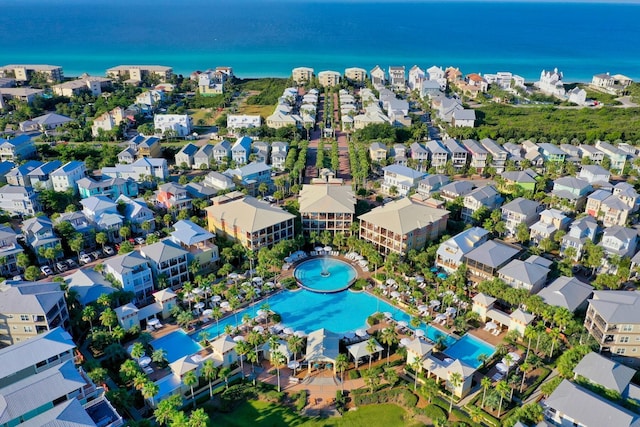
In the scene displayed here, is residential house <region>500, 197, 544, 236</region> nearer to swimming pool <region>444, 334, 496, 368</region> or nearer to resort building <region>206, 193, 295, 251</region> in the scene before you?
swimming pool <region>444, 334, 496, 368</region>

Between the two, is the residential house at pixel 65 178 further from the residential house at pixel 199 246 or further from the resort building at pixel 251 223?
the residential house at pixel 199 246

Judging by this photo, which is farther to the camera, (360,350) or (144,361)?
(360,350)

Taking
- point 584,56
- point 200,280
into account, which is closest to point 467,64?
point 584,56

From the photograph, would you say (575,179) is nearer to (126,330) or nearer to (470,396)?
(470,396)

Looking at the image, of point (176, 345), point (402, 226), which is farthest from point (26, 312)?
point (402, 226)

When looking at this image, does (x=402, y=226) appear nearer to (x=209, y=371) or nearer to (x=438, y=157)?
(x=209, y=371)

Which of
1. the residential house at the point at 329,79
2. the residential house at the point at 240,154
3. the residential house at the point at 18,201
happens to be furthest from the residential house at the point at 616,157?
the residential house at the point at 18,201
